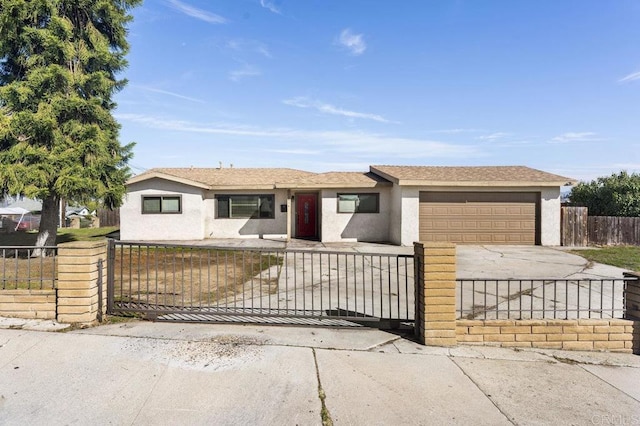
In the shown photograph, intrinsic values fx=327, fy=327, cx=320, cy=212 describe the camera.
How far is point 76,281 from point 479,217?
1462cm

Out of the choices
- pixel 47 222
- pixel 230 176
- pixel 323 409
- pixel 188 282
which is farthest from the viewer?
pixel 230 176

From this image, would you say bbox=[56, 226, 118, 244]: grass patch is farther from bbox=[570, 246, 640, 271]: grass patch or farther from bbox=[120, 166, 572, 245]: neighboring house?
bbox=[570, 246, 640, 271]: grass patch

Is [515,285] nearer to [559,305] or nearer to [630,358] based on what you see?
[559,305]

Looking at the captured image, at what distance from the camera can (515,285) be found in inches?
309

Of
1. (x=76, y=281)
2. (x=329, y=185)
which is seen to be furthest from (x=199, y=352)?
(x=329, y=185)

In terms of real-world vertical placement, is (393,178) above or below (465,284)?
above

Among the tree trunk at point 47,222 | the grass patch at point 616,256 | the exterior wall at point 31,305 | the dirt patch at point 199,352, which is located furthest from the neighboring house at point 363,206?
the dirt patch at point 199,352

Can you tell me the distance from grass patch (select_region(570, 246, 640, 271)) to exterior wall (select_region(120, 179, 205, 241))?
52.1 ft

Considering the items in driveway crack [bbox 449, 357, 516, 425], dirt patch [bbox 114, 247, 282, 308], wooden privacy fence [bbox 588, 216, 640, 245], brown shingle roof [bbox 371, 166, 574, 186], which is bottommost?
driveway crack [bbox 449, 357, 516, 425]

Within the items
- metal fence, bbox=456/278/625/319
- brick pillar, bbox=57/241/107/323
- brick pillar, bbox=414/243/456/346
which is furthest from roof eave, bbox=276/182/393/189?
brick pillar, bbox=414/243/456/346

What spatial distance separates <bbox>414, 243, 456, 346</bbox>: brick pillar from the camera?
4340 millimetres

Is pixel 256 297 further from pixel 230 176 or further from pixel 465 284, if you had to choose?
pixel 230 176

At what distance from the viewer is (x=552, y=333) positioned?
14.8ft

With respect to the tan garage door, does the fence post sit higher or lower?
lower
